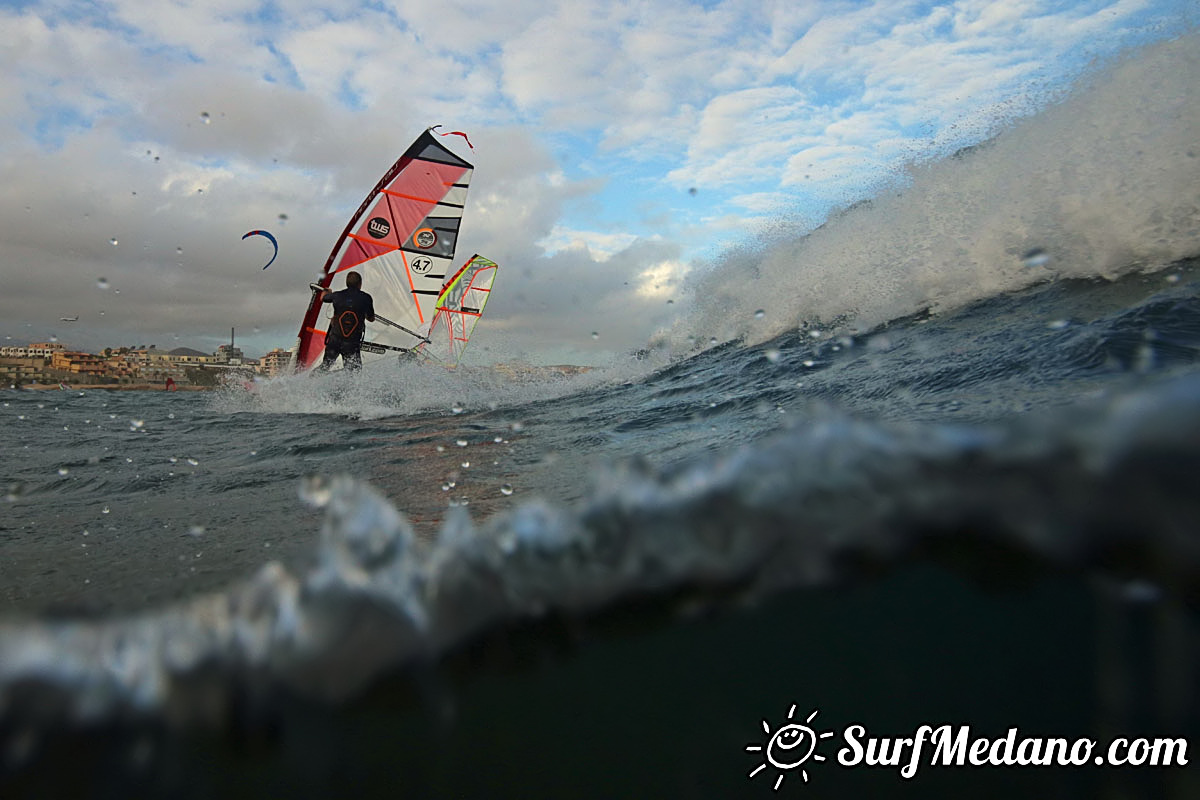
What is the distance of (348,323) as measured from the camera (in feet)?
39.4

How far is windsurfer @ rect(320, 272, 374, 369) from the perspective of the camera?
39.1 ft

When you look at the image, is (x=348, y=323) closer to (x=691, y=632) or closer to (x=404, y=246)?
(x=404, y=246)

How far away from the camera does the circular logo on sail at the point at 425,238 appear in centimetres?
1443

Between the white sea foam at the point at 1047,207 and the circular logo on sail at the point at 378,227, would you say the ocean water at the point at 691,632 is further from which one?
the circular logo on sail at the point at 378,227

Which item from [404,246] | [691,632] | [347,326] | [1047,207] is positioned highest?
[404,246]

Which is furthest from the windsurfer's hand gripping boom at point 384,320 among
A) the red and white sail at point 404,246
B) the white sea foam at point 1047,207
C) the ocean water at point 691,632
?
the ocean water at point 691,632

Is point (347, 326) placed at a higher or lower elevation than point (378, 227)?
lower

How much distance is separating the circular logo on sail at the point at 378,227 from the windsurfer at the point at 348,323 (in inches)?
70.2

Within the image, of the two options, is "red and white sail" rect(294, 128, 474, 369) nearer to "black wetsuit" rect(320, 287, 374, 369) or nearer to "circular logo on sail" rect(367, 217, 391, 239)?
"circular logo on sail" rect(367, 217, 391, 239)

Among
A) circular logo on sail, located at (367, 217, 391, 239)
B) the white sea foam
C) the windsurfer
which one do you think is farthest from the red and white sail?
the white sea foam

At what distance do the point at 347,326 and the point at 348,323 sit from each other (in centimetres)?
7

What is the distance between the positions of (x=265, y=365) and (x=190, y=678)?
1433cm

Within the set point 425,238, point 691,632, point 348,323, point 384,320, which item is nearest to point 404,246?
point 425,238

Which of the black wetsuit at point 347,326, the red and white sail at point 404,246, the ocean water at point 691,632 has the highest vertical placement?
the red and white sail at point 404,246
